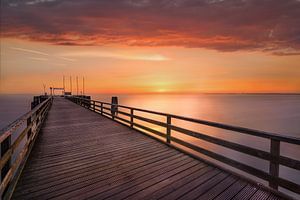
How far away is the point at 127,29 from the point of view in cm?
1278

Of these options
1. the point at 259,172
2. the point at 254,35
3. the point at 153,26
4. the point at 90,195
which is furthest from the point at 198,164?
the point at 254,35

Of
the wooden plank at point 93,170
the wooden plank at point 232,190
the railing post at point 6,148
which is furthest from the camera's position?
the wooden plank at point 93,170

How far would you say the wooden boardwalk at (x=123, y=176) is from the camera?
279cm

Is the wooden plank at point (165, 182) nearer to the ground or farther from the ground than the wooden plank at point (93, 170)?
farther from the ground

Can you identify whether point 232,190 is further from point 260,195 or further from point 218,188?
point 260,195

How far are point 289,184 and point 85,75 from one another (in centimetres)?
8474

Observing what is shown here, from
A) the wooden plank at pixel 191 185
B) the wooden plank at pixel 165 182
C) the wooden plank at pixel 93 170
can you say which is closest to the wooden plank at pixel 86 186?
the wooden plank at pixel 93 170

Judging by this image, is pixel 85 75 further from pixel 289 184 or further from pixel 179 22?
pixel 289 184

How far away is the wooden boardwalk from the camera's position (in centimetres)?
279

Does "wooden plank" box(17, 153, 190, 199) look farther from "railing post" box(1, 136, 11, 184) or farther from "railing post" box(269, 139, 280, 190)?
"railing post" box(269, 139, 280, 190)

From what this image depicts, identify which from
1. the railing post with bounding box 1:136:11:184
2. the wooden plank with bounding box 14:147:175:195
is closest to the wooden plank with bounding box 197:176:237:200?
the wooden plank with bounding box 14:147:175:195

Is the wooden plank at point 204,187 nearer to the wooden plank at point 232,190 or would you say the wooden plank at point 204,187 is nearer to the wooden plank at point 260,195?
the wooden plank at point 232,190

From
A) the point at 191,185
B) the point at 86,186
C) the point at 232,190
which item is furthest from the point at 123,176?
the point at 232,190

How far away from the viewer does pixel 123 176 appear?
3377mm
